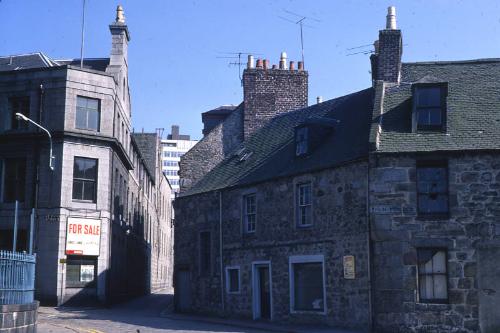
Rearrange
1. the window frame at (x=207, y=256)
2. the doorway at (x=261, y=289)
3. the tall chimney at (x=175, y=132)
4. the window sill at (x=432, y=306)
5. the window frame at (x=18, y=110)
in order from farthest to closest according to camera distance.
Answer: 1. the tall chimney at (x=175, y=132)
2. the window frame at (x=18, y=110)
3. the window frame at (x=207, y=256)
4. the doorway at (x=261, y=289)
5. the window sill at (x=432, y=306)

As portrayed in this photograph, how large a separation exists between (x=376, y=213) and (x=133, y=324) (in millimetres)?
9142

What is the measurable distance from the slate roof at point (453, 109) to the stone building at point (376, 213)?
0.06 m

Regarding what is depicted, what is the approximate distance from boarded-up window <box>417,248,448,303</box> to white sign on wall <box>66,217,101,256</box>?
660 inches

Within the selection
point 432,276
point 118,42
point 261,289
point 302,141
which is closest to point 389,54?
point 302,141

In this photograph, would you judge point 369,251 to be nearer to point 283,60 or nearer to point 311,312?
point 311,312

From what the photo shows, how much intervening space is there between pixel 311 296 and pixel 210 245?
7431 mm

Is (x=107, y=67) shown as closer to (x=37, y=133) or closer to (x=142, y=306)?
(x=37, y=133)

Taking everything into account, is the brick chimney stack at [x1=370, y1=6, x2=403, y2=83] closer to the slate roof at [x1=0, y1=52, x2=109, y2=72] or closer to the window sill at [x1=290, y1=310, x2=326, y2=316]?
the window sill at [x1=290, y1=310, x2=326, y2=316]

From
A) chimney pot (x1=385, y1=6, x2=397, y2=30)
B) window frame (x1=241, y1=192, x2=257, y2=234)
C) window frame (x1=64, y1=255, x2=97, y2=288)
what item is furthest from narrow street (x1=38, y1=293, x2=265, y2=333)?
chimney pot (x1=385, y1=6, x2=397, y2=30)

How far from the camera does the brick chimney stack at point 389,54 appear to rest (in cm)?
2616

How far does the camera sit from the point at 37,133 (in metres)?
32.6

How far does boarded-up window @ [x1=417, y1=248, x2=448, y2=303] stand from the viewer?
21.6 meters

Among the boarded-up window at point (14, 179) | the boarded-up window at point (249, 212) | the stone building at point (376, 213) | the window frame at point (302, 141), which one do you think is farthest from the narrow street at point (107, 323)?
the window frame at point (302, 141)

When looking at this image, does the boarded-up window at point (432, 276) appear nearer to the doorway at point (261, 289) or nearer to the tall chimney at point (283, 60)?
the doorway at point (261, 289)
